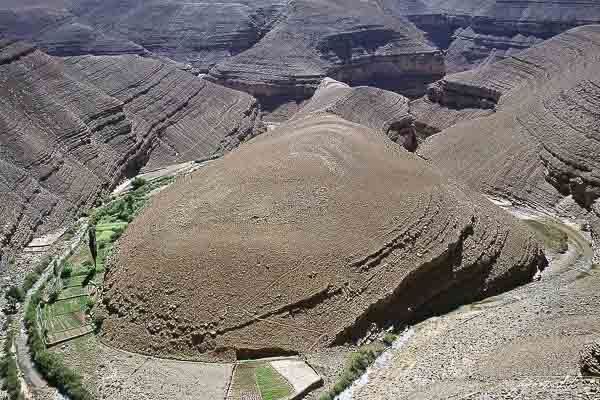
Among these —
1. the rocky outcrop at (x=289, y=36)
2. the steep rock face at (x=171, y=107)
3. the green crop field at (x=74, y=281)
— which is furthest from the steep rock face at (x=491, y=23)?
the green crop field at (x=74, y=281)

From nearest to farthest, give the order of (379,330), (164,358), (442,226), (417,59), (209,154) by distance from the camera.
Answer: (164,358), (379,330), (442,226), (209,154), (417,59)

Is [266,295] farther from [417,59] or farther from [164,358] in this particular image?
[417,59]

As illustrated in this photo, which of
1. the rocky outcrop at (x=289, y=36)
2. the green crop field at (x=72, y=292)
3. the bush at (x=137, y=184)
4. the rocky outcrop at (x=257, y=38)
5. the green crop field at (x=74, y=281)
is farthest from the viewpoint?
the rocky outcrop at (x=289, y=36)

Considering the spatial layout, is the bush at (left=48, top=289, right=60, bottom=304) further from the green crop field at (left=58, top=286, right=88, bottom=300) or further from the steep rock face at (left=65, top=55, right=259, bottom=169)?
the steep rock face at (left=65, top=55, right=259, bottom=169)

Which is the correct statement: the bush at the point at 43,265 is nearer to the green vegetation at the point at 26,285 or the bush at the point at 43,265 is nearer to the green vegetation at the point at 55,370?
the green vegetation at the point at 26,285

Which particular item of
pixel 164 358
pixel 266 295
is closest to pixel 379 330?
pixel 266 295
